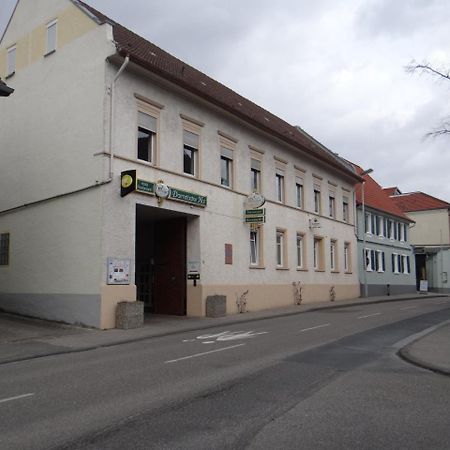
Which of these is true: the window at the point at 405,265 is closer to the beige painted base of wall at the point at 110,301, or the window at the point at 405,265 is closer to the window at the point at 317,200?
the window at the point at 317,200

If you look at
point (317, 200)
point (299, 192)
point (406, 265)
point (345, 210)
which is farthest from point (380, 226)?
point (299, 192)

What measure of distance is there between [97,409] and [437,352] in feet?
23.6

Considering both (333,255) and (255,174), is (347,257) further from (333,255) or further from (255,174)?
(255,174)

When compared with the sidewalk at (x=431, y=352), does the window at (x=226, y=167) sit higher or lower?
higher

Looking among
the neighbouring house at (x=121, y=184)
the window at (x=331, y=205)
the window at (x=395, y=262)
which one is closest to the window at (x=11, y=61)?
the neighbouring house at (x=121, y=184)

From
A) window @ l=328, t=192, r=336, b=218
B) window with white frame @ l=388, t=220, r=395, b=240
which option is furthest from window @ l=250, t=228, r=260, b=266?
window with white frame @ l=388, t=220, r=395, b=240

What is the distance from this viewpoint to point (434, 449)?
510cm

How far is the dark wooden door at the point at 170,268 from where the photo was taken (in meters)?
21.8

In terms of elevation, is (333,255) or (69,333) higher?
(333,255)

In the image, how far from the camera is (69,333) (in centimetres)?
1580

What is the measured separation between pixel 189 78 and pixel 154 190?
700cm

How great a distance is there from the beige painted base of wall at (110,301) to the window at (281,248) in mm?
11498

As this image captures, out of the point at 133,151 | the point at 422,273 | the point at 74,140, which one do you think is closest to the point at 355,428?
the point at 133,151

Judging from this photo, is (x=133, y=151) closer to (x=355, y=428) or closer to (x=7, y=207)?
(x=7, y=207)
